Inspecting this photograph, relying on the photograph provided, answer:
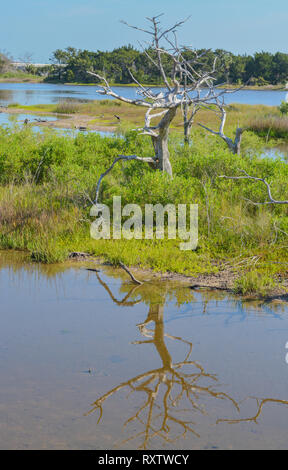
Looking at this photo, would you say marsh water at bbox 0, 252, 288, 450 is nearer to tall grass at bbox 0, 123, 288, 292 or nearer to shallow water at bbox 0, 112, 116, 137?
tall grass at bbox 0, 123, 288, 292

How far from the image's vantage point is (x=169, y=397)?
4.88m

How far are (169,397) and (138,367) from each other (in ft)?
1.99

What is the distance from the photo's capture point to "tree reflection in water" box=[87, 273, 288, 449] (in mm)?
4398

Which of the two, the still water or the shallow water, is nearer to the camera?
the shallow water

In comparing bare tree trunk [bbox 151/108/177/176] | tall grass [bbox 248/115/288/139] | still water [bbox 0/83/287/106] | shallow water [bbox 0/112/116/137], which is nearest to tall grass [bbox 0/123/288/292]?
bare tree trunk [bbox 151/108/177/176]

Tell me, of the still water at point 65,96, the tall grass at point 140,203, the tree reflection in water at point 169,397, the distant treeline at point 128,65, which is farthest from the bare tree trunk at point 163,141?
the distant treeline at point 128,65

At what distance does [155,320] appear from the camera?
6602mm

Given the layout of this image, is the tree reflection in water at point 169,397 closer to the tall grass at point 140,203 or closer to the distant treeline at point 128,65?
the tall grass at point 140,203

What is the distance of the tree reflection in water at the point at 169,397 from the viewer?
440 centimetres

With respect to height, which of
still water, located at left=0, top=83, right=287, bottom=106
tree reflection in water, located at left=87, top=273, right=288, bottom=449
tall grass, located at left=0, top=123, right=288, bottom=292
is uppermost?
still water, located at left=0, top=83, right=287, bottom=106

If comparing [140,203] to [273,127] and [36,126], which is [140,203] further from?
[36,126]

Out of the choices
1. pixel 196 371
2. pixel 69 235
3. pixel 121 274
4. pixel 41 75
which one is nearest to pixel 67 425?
pixel 196 371

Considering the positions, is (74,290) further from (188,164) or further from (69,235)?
(188,164)

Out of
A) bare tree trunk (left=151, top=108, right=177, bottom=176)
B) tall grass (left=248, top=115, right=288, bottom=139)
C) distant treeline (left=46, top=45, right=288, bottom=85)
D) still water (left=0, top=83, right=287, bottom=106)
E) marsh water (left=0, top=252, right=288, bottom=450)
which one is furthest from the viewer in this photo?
distant treeline (left=46, top=45, right=288, bottom=85)
